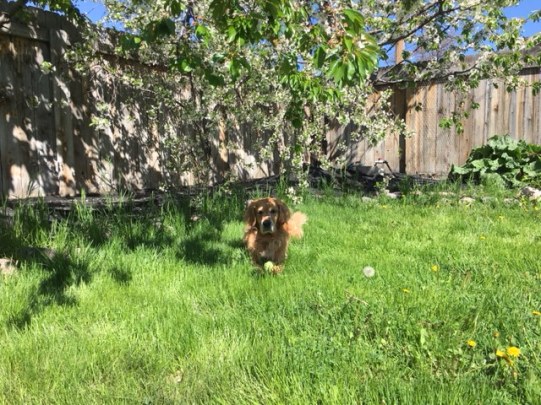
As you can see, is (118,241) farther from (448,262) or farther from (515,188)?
(515,188)

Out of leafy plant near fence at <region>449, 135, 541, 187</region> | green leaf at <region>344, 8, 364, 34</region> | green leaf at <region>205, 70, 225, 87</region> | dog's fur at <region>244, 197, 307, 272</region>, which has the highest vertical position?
green leaf at <region>344, 8, 364, 34</region>

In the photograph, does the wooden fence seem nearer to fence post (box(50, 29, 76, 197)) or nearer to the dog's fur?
fence post (box(50, 29, 76, 197))

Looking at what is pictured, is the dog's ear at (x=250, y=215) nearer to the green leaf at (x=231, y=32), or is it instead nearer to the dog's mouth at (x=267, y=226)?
the dog's mouth at (x=267, y=226)

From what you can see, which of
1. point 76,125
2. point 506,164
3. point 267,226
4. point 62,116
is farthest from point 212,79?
point 506,164

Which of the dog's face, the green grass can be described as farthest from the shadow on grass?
the dog's face

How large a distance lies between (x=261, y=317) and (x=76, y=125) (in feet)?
15.3

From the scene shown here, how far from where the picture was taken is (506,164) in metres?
7.97

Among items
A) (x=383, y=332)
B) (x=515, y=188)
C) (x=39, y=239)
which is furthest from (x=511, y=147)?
(x=39, y=239)

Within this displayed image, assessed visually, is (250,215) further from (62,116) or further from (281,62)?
(62,116)

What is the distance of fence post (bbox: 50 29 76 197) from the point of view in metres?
5.80

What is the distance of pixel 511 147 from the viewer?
317 inches

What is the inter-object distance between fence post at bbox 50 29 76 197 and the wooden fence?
1 centimetres

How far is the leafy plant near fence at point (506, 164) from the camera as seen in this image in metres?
7.81

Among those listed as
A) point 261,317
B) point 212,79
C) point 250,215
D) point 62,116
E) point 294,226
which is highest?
point 62,116
